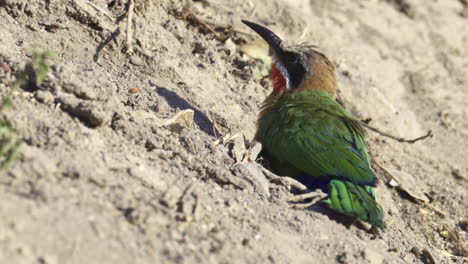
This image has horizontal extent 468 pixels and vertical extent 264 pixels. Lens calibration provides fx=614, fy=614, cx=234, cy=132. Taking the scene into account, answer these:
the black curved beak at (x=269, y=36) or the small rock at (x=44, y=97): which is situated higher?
the black curved beak at (x=269, y=36)

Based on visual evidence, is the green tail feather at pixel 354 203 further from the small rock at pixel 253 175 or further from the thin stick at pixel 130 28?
the thin stick at pixel 130 28

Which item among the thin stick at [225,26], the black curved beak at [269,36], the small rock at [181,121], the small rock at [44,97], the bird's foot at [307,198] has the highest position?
the black curved beak at [269,36]

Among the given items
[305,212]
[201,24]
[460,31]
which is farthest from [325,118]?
[460,31]

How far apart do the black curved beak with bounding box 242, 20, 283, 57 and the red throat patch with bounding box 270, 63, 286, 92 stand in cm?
15

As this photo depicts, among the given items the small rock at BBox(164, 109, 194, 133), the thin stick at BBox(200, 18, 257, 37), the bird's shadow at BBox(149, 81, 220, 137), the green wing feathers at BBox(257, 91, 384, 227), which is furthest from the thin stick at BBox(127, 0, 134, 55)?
the green wing feathers at BBox(257, 91, 384, 227)

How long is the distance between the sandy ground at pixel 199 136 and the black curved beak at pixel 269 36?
0.79 feet

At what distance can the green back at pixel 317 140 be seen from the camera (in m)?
3.56

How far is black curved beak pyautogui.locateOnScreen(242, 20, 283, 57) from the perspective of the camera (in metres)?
4.84

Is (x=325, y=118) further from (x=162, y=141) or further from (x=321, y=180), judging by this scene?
(x=162, y=141)

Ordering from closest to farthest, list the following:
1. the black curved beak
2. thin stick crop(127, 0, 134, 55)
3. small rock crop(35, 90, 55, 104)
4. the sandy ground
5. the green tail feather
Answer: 1. the sandy ground
2. small rock crop(35, 90, 55, 104)
3. the green tail feather
4. thin stick crop(127, 0, 134, 55)
5. the black curved beak

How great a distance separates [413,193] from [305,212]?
171cm

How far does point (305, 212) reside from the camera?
9.95 ft

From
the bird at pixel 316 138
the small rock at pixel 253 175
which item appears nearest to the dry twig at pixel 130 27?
the bird at pixel 316 138

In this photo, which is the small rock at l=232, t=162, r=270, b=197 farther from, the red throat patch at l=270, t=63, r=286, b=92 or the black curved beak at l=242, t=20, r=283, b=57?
the black curved beak at l=242, t=20, r=283, b=57
